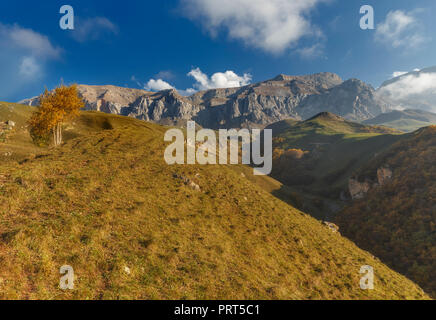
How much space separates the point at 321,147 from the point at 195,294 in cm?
17067

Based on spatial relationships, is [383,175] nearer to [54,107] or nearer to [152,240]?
[152,240]

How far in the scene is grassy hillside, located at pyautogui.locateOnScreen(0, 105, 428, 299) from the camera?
10.8 metres

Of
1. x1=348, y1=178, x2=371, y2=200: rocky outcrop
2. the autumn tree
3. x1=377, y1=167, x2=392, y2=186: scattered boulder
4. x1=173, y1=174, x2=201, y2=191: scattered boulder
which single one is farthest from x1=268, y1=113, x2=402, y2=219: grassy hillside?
the autumn tree

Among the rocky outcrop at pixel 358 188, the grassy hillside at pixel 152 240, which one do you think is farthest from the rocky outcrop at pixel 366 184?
the grassy hillside at pixel 152 240

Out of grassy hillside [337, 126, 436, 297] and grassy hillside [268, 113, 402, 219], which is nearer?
grassy hillside [337, 126, 436, 297]

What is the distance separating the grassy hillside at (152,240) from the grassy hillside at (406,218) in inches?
511

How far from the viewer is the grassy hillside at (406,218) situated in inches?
1136

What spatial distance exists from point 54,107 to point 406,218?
3254 inches

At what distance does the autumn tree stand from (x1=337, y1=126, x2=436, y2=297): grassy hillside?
74.3 metres

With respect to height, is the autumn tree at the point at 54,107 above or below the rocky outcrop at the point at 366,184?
above

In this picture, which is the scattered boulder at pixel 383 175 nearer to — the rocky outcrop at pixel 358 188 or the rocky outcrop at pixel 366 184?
the rocky outcrop at pixel 366 184

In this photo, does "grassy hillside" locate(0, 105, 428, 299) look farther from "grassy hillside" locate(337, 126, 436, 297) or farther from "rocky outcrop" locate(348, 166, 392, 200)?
"rocky outcrop" locate(348, 166, 392, 200)

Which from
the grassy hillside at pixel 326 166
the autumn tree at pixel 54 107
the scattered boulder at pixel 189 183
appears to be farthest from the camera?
the grassy hillside at pixel 326 166
